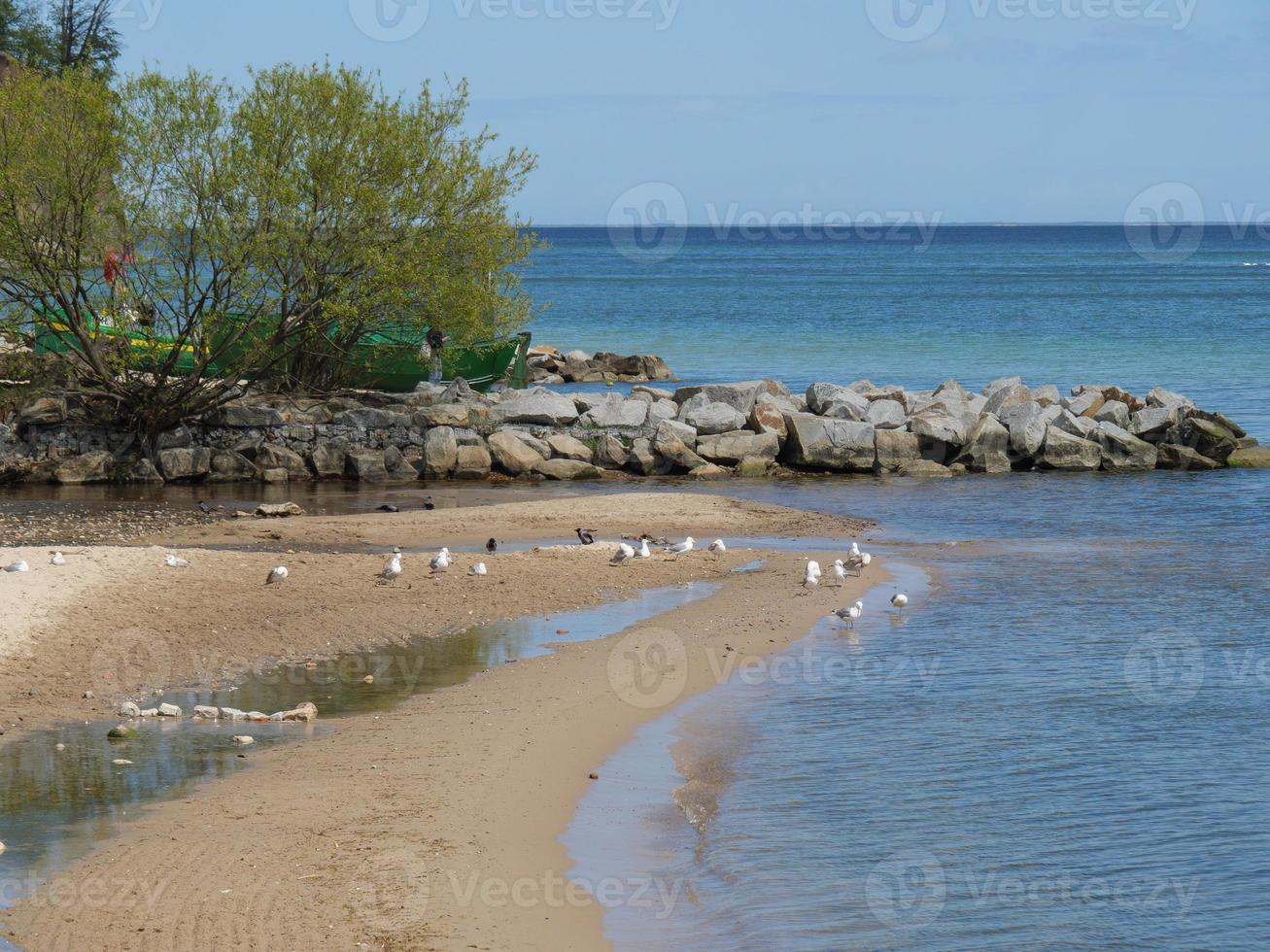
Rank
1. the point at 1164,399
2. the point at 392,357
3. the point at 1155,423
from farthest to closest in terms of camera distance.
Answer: the point at 1164,399
the point at 392,357
the point at 1155,423

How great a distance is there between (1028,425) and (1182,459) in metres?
3.57

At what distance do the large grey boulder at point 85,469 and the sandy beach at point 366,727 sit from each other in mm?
7176

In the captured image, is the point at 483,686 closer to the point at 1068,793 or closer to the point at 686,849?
the point at 686,849

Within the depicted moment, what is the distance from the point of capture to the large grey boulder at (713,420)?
106 feet

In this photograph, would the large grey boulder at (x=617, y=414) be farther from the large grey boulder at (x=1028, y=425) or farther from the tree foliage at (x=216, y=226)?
the large grey boulder at (x=1028, y=425)

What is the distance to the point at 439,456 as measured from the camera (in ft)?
99.2

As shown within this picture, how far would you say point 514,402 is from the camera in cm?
3275

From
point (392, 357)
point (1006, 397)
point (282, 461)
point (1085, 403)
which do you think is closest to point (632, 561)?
point (282, 461)

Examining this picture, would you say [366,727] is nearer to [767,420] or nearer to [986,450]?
[767,420]

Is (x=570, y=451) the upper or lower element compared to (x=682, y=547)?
upper

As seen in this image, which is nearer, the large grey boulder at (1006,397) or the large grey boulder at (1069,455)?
the large grey boulder at (1069,455)

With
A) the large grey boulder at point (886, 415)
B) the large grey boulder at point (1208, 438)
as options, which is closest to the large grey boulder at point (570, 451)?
the large grey boulder at point (886, 415)

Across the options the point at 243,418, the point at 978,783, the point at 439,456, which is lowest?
the point at 978,783

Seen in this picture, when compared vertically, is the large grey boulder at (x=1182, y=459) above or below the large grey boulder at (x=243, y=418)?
below
